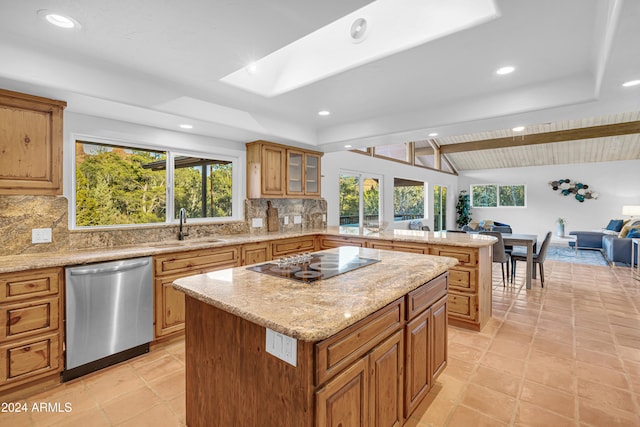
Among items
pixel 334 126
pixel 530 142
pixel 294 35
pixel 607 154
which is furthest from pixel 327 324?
pixel 607 154

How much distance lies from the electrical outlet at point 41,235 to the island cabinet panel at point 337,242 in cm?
298

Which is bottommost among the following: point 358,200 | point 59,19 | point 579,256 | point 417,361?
point 579,256

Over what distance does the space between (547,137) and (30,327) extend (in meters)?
10.5

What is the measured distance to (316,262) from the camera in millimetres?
2127

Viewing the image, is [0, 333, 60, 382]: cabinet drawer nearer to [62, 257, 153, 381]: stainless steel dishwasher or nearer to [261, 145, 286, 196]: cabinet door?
[62, 257, 153, 381]: stainless steel dishwasher

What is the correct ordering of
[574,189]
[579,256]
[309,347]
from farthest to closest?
[574,189] → [579,256] → [309,347]

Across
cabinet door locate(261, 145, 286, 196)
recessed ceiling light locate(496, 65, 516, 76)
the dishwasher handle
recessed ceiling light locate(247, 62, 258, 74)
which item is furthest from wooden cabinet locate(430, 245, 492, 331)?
the dishwasher handle

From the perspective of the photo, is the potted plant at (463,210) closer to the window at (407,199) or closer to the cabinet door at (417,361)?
the window at (407,199)

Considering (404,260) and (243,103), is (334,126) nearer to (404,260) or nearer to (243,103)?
(243,103)

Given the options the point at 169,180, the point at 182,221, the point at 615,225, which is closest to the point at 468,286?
the point at 182,221

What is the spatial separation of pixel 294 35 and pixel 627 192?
11.4m

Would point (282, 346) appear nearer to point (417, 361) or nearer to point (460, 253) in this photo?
point (417, 361)

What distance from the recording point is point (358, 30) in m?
2.39

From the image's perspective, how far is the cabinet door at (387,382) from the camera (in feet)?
4.58
